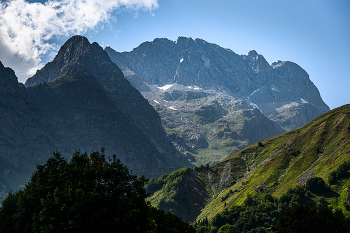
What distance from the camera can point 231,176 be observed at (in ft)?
611

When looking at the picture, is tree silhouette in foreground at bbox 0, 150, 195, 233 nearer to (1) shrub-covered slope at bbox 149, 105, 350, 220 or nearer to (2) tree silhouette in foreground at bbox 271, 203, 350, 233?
(2) tree silhouette in foreground at bbox 271, 203, 350, 233

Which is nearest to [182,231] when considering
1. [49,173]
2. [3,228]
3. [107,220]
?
[107,220]

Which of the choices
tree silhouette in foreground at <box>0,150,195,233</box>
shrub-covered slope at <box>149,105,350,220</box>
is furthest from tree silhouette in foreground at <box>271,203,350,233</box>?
shrub-covered slope at <box>149,105,350,220</box>

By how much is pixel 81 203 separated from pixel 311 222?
46430 mm

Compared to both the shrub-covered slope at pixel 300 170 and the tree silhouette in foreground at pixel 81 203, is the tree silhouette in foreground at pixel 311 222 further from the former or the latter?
the shrub-covered slope at pixel 300 170

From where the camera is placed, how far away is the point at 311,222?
163 ft

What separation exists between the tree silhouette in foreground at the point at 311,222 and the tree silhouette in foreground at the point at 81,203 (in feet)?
93.6

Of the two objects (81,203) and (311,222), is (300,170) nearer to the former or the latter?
(311,222)

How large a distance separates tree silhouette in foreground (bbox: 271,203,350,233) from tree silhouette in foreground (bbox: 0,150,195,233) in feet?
93.6

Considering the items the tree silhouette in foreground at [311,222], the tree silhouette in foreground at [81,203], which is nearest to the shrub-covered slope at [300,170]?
the tree silhouette in foreground at [311,222]

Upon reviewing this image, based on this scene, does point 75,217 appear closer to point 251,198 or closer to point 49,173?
point 49,173

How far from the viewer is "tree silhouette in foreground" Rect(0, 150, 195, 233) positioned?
49875 millimetres

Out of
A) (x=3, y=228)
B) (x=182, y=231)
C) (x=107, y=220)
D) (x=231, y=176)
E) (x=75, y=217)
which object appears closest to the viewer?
(x=75, y=217)

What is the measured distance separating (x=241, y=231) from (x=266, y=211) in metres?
14.3
